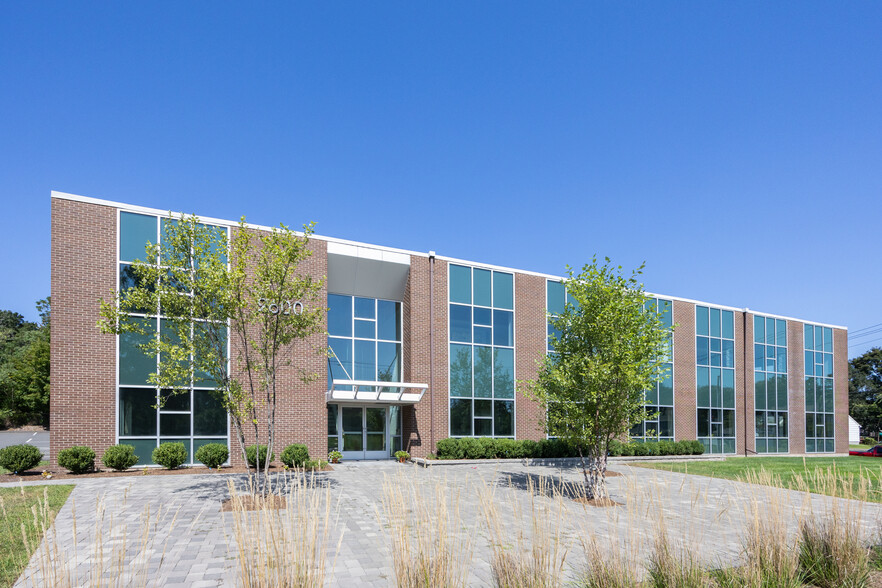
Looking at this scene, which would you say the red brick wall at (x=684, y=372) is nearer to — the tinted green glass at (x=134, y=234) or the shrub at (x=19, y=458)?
the tinted green glass at (x=134, y=234)

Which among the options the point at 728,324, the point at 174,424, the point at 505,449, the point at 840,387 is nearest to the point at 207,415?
the point at 174,424

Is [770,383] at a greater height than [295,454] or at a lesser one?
greater

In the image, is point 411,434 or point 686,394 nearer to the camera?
point 411,434

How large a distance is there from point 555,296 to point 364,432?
10.1m

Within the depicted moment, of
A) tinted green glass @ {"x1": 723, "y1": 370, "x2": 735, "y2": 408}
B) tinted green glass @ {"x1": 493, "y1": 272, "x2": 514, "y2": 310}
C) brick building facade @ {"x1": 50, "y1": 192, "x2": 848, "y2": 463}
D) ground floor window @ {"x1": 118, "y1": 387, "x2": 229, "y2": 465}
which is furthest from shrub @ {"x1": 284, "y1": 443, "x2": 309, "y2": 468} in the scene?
tinted green glass @ {"x1": 723, "y1": 370, "x2": 735, "y2": 408}

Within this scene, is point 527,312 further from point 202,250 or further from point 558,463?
point 202,250

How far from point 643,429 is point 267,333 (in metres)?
20.3

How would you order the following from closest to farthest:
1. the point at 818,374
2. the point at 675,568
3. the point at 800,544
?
1. the point at 675,568
2. the point at 800,544
3. the point at 818,374

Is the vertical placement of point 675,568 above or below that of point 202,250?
below

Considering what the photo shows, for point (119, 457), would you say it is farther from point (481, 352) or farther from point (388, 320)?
point (481, 352)

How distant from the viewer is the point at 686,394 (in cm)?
2781

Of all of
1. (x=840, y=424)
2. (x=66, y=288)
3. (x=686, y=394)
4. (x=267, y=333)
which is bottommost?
(x=840, y=424)

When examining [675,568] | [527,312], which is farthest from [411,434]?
[675,568]

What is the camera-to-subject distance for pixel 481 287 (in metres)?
23.2
